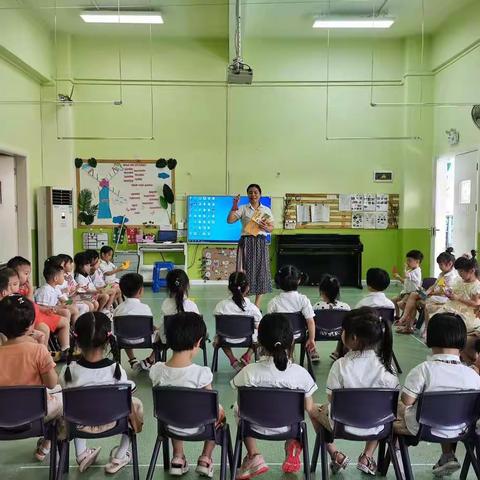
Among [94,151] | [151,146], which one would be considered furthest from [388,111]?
[94,151]

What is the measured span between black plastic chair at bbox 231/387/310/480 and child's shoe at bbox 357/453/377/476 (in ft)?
1.46

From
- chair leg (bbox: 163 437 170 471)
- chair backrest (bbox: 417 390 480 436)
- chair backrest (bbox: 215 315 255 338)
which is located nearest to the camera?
chair backrest (bbox: 417 390 480 436)

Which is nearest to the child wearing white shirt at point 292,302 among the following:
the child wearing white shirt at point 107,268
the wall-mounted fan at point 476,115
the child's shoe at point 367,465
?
the child's shoe at point 367,465

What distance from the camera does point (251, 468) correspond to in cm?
228

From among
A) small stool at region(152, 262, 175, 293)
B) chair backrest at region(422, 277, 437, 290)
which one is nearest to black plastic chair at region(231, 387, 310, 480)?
chair backrest at region(422, 277, 437, 290)

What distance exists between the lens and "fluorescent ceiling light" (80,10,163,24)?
22.0 feet

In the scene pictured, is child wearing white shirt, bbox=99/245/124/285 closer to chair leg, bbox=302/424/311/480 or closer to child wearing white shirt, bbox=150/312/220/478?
child wearing white shirt, bbox=150/312/220/478

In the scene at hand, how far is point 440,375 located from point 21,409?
1.77 meters

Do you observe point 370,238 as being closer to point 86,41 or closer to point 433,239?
point 433,239

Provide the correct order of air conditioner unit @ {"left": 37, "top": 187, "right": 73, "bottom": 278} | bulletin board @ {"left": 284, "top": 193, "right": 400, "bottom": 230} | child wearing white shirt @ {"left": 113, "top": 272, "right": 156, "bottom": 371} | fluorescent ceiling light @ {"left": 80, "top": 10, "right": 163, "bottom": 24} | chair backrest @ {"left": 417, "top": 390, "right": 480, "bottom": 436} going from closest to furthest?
chair backrest @ {"left": 417, "top": 390, "right": 480, "bottom": 436}
child wearing white shirt @ {"left": 113, "top": 272, "right": 156, "bottom": 371}
fluorescent ceiling light @ {"left": 80, "top": 10, "right": 163, "bottom": 24}
air conditioner unit @ {"left": 37, "top": 187, "right": 73, "bottom": 278}
bulletin board @ {"left": 284, "top": 193, "right": 400, "bottom": 230}

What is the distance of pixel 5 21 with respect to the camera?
243 inches

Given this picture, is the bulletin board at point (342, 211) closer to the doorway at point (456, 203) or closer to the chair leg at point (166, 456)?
the doorway at point (456, 203)

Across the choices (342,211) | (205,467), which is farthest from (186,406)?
(342,211)

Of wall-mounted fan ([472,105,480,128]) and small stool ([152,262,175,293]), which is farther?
small stool ([152,262,175,293])
